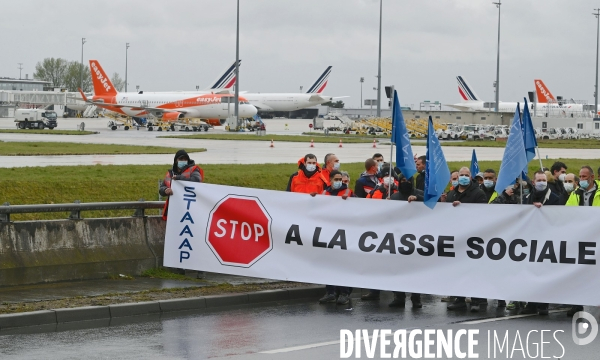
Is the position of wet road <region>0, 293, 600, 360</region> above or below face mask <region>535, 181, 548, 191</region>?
below

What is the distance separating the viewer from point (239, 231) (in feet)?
43.4

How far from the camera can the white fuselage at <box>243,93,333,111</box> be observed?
397ft

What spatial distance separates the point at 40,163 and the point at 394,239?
18.6m

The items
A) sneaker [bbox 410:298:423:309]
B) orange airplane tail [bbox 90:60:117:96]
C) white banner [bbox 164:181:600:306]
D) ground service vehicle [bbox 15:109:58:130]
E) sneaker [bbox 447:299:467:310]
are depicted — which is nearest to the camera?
white banner [bbox 164:181:600:306]

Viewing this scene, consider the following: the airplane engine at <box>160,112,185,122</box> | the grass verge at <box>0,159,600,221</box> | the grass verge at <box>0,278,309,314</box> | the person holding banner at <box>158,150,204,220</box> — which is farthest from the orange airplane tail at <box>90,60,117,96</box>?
the grass verge at <box>0,278,309,314</box>

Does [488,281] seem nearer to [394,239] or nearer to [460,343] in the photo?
[394,239]

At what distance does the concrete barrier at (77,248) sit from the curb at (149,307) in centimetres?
237

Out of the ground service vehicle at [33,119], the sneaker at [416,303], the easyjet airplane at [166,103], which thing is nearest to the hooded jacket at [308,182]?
the sneaker at [416,303]

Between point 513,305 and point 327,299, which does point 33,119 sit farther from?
point 513,305

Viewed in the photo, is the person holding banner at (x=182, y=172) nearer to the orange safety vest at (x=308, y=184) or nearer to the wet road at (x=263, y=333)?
the orange safety vest at (x=308, y=184)

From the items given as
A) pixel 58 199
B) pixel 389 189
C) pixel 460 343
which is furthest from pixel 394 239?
pixel 58 199

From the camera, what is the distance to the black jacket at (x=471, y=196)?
41.3ft

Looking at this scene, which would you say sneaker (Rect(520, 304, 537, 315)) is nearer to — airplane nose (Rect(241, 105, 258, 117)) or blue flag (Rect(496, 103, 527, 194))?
blue flag (Rect(496, 103, 527, 194))

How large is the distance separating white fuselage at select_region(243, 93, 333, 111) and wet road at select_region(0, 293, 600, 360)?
4288 inches
